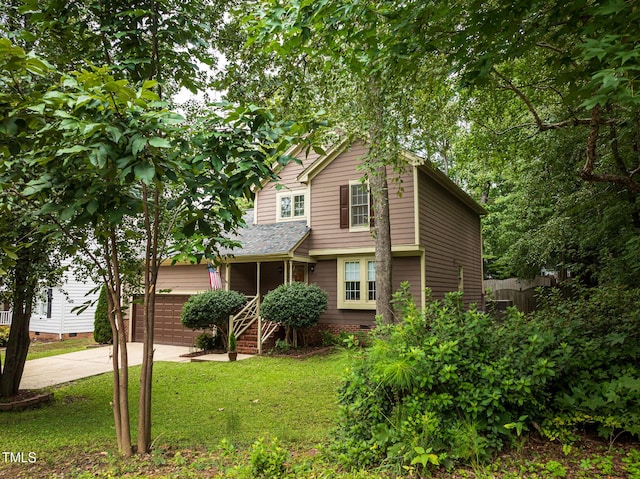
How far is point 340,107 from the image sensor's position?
8312mm

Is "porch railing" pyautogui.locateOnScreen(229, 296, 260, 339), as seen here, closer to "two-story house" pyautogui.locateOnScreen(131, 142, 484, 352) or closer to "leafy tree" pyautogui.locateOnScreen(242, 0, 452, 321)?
"two-story house" pyautogui.locateOnScreen(131, 142, 484, 352)

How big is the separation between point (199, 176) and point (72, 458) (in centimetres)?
319

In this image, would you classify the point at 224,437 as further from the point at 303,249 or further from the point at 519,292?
the point at 519,292

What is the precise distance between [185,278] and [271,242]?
409cm

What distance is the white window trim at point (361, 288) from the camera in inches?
524

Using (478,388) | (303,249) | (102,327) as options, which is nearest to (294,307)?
(303,249)

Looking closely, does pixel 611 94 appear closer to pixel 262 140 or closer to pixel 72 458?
pixel 262 140

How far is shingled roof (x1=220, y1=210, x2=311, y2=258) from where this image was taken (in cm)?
1337

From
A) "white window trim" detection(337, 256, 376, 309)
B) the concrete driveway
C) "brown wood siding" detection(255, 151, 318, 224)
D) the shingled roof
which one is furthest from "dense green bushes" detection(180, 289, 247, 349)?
"brown wood siding" detection(255, 151, 318, 224)

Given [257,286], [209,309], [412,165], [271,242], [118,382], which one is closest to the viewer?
[118,382]

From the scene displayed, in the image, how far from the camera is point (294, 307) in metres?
11.8

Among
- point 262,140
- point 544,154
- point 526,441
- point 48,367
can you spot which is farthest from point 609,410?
point 48,367

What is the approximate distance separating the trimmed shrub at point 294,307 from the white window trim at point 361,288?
1418 mm

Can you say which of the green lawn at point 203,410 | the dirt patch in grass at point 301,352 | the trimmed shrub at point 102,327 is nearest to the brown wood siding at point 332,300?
the dirt patch in grass at point 301,352
